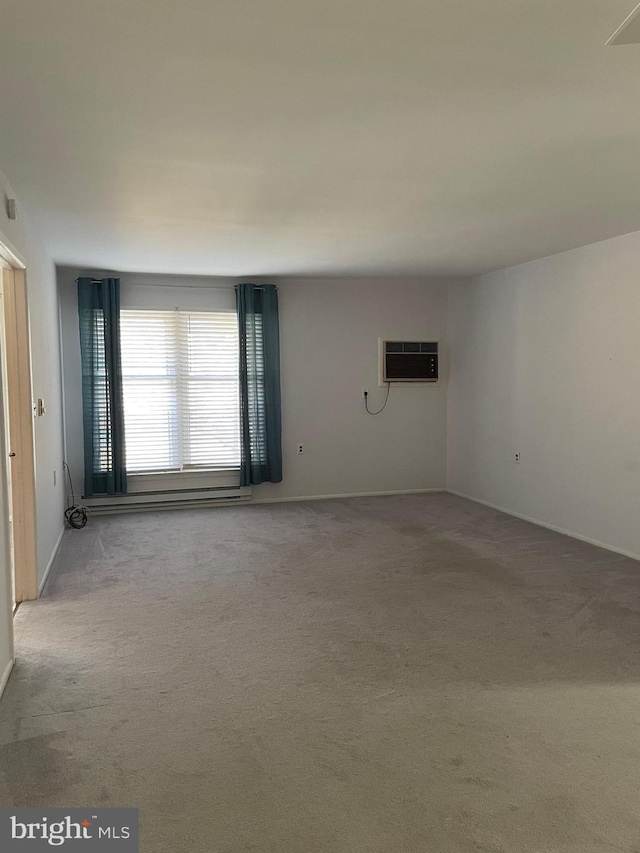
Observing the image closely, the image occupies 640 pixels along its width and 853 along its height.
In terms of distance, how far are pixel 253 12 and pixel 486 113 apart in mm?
1059

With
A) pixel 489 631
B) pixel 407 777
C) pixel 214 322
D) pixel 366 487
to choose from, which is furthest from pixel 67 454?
pixel 407 777

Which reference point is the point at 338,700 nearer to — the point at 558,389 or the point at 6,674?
the point at 6,674

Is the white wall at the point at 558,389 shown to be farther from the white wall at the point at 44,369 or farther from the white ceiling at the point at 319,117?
the white wall at the point at 44,369

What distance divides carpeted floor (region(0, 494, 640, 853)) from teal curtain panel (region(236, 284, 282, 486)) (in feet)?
6.28

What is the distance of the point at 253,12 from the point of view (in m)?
1.68

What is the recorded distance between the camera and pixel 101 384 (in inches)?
229

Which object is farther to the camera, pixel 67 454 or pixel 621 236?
pixel 67 454

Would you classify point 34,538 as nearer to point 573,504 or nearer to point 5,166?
point 5,166

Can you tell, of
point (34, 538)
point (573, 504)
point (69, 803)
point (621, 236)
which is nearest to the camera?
point (69, 803)

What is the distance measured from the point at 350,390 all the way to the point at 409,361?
29.2 inches

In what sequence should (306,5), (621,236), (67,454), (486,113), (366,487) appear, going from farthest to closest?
(366,487)
(67,454)
(621,236)
(486,113)
(306,5)

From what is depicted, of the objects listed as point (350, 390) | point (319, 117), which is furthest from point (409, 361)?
point (319, 117)

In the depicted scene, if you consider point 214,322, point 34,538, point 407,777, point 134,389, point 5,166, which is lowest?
point 407,777

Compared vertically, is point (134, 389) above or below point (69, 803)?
above
